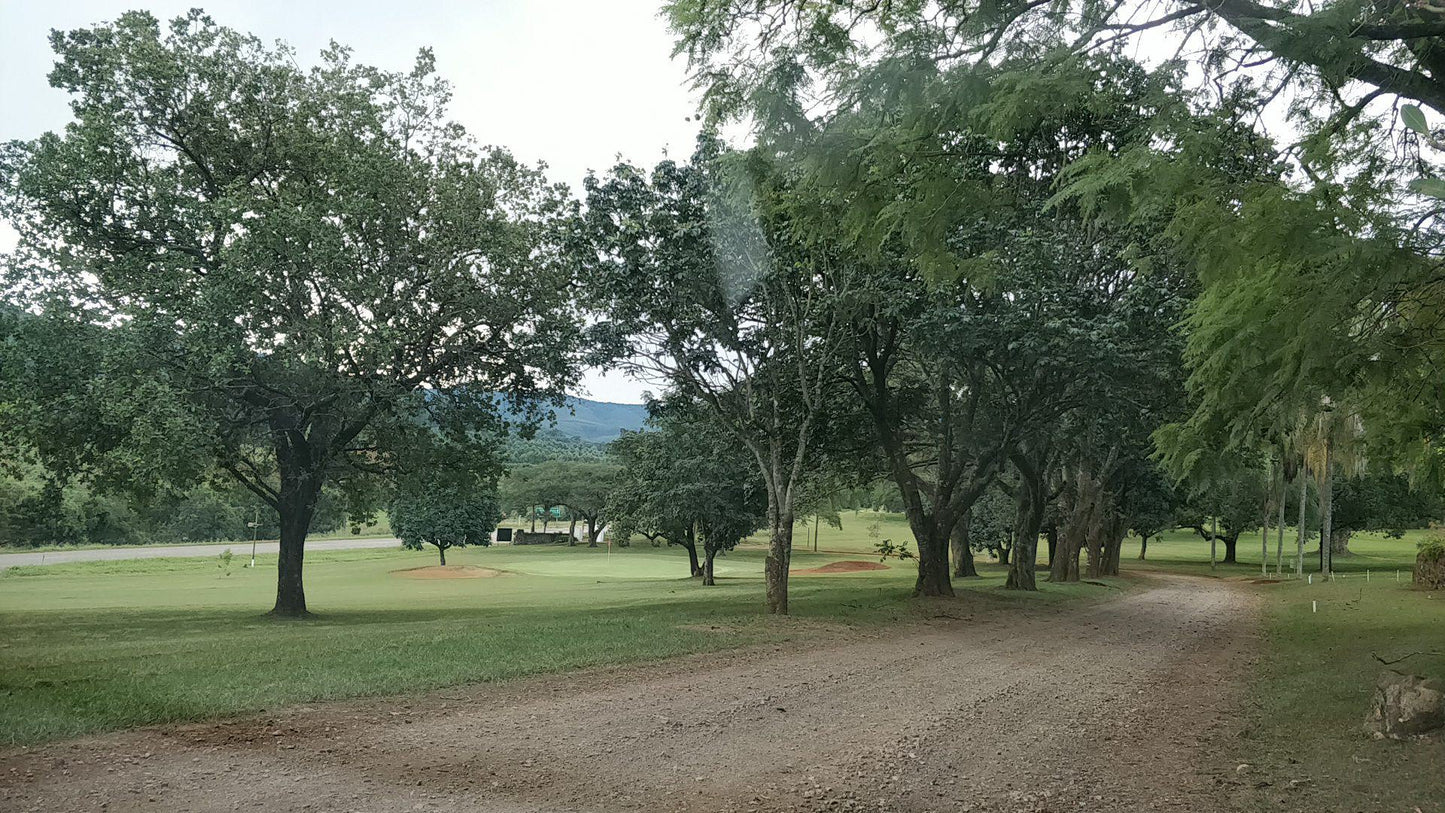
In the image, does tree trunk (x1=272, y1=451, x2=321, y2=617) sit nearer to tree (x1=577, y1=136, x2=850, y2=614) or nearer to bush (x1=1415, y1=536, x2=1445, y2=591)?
tree (x1=577, y1=136, x2=850, y2=614)

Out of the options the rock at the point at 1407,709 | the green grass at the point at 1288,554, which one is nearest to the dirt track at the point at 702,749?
the rock at the point at 1407,709

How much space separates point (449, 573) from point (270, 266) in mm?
30382

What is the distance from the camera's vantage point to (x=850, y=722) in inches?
320

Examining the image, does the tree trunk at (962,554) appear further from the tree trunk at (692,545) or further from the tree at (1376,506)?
the tree at (1376,506)

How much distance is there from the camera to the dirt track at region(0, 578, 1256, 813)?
569 centimetres

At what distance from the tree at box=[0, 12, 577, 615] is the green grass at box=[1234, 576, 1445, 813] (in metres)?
14.5

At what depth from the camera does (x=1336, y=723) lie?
317 inches

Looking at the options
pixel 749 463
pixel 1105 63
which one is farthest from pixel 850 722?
pixel 749 463

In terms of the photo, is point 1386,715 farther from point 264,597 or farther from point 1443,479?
point 264,597

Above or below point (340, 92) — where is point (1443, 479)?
below

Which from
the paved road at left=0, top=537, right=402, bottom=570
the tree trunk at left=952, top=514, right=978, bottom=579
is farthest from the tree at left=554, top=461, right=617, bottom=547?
the tree trunk at left=952, top=514, right=978, bottom=579

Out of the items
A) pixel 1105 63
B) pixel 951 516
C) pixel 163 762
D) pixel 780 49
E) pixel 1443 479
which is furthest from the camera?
pixel 951 516

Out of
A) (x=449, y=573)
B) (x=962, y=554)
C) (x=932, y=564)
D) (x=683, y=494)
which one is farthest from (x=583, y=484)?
(x=932, y=564)

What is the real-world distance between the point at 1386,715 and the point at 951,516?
1546 cm
